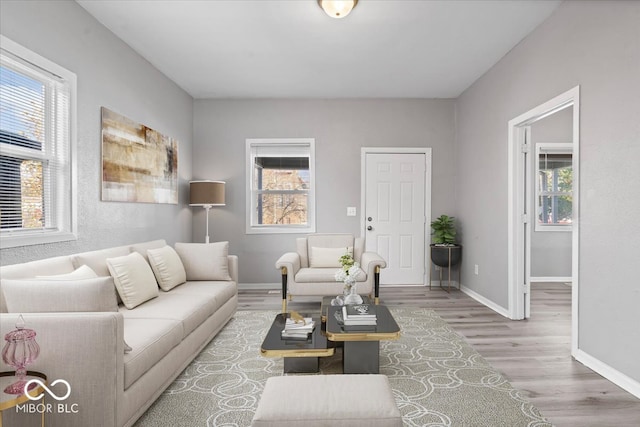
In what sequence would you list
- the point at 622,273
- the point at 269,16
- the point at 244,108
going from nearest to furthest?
1. the point at 622,273
2. the point at 269,16
3. the point at 244,108

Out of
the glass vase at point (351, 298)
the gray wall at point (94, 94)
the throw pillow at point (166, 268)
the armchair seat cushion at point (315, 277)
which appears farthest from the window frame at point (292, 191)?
the glass vase at point (351, 298)

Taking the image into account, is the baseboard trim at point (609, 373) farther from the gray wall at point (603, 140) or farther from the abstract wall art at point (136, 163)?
the abstract wall art at point (136, 163)

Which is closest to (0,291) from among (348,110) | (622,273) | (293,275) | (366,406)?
(366,406)

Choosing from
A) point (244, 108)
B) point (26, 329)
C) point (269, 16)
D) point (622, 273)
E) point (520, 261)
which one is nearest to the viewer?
point (26, 329)

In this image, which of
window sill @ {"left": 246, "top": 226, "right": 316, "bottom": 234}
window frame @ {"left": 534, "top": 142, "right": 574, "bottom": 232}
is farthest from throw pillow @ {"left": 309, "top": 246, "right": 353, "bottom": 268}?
window frame @ {"left": 534, "top": 142, "right": 574, "bottom": 232}

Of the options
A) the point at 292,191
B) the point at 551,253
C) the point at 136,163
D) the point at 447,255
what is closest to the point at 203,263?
the point at 136,163

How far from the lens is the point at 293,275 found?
13.6ft

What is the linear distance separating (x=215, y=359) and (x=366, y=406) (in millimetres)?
1811

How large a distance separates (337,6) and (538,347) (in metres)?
3.25

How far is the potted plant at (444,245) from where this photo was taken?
5199 mm

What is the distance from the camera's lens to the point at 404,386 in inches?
94.9

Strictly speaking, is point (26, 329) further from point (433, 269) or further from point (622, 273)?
point (433, 269)

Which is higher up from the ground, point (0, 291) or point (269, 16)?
point (269, 16)

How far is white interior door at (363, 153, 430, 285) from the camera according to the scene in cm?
561
